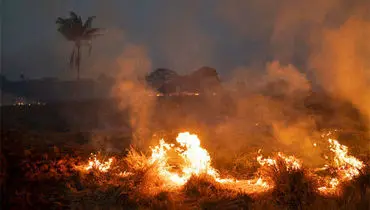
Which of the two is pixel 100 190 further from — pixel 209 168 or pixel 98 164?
pixel 209 168

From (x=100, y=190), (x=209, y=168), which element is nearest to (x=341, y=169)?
(x=209, y=168)

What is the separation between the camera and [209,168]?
9469mm

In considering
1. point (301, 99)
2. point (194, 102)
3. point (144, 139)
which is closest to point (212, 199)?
point (144, 139)

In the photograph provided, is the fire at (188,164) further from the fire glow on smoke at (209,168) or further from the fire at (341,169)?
the fire at (341,169)

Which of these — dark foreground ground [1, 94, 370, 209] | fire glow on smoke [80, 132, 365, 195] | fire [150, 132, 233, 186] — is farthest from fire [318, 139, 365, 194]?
fire [150, 132, 233, 186]

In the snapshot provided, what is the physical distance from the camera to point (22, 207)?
5.49m

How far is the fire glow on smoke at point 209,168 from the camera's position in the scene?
8.40 metres

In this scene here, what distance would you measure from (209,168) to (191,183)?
2.62 feet

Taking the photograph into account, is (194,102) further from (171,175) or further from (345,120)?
(171,175)

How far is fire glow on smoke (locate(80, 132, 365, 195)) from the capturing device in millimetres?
8398

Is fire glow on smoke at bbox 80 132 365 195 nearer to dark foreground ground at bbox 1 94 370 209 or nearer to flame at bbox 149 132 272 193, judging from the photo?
flame at bbox 149 132 272 193

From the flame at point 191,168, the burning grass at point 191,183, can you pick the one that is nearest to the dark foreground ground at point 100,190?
the burning grass at point 191,183

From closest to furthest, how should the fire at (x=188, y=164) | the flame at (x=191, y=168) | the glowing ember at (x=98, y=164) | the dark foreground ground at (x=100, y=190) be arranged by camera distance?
1. the dark foreground ground at (x=100, y=190)
2. the flame at (x=191, y=168)
3. the fire at (x=188, y=164)
4. the glowing ember at (x=98, y=164)

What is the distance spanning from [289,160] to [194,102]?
44.1ft
